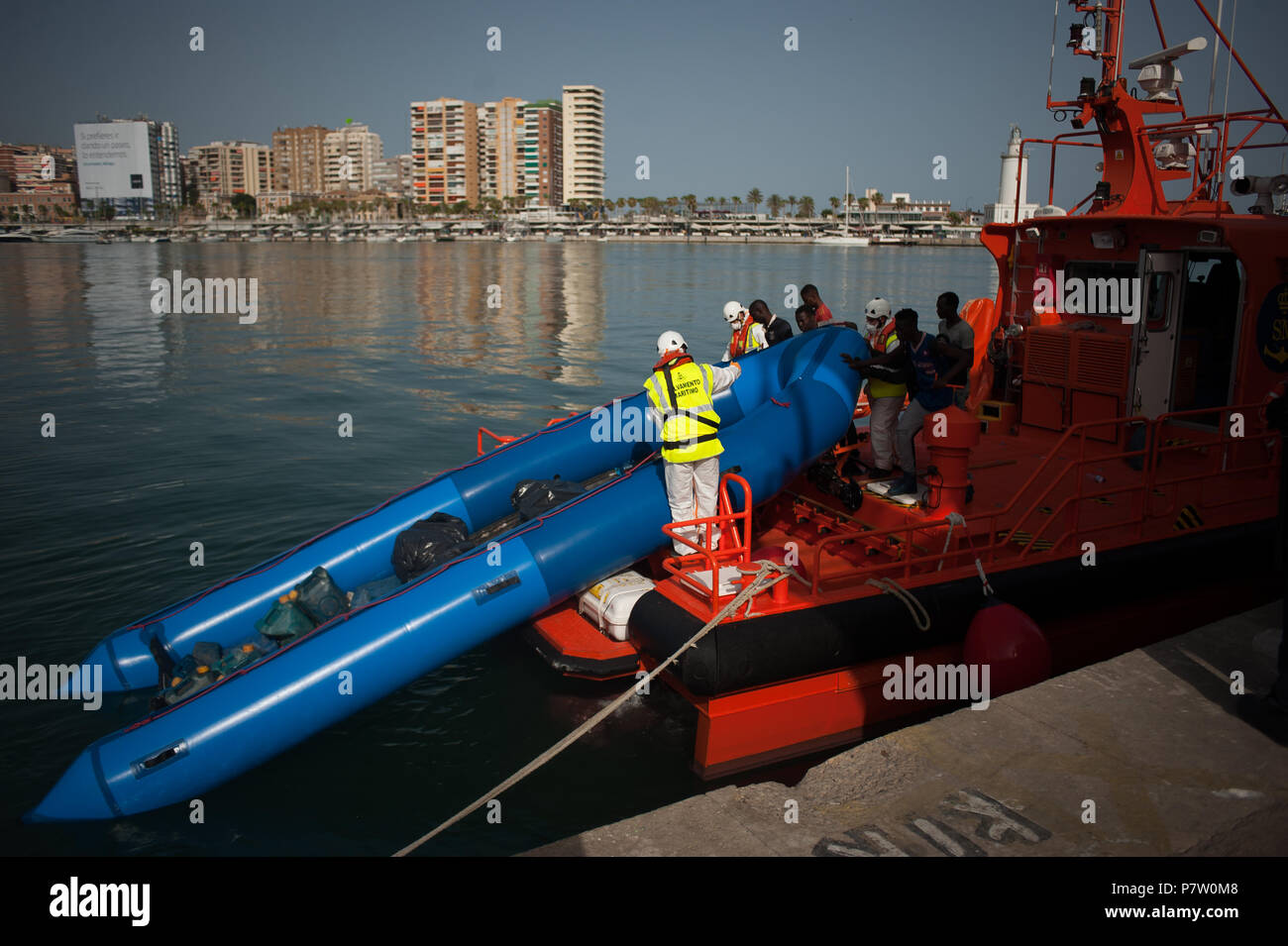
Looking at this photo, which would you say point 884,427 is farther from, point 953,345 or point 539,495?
point 539,495

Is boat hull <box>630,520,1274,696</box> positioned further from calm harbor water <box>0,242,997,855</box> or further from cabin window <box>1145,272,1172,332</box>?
cabin window <box>1145,272,1172,332</box>

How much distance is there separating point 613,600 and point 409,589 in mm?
1479

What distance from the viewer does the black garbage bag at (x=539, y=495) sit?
739 centimetres

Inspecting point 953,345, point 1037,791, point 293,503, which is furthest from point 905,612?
point 293,503

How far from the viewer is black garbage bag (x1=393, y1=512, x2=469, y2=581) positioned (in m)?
7.05

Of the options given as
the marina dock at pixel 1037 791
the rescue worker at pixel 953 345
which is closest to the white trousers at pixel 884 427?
the rescue worker at pixel 953 345

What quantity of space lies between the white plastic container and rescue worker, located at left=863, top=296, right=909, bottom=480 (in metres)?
2.47

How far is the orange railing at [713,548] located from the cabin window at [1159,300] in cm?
467

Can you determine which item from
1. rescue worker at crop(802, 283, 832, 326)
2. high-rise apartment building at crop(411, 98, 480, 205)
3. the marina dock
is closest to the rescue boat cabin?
the marina dock

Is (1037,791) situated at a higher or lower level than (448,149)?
lower

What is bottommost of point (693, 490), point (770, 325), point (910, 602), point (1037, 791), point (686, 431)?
point (1037, 791)

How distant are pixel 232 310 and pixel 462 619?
3587 cm

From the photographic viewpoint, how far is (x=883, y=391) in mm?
7527

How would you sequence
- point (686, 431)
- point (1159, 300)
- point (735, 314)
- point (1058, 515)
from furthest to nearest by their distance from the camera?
point (735, 314)
point (1159, 300)
point (1058, 515)
point (686, 431)
